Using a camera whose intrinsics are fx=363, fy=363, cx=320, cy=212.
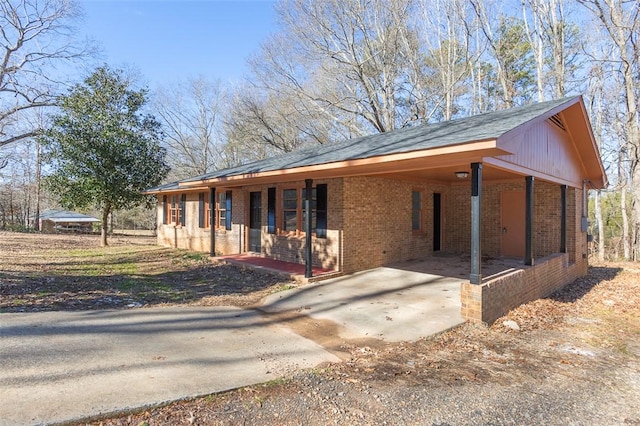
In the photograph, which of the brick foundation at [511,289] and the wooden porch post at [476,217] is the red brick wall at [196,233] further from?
the brick foundation at [511,289]

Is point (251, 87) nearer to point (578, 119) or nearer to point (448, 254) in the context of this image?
point (448, 254)

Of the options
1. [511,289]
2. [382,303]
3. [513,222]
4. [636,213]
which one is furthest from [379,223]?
[636,213]

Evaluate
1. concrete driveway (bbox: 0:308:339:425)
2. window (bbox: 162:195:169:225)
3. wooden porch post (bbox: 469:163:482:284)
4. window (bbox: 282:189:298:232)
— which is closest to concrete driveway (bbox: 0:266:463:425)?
concrete driveway (bbox: 0:308:339:425)

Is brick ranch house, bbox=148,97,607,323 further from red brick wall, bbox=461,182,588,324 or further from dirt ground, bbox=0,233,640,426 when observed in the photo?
dirt ground, bbox=0,233,640,426

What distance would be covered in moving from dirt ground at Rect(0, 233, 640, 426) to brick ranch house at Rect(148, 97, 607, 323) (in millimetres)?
846

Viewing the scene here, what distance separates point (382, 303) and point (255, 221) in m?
6.71

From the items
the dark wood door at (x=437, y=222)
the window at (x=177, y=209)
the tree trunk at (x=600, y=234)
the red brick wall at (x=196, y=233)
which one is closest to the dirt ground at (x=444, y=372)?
the dark wood door at (x=437, y=222)

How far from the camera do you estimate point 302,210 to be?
10.4 m

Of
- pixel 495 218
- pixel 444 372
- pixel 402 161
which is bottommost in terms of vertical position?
pixel 444 372

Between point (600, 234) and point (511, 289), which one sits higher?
point (600, 234)

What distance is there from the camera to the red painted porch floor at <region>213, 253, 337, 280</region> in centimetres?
904

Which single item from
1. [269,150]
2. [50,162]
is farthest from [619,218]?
[50,162]

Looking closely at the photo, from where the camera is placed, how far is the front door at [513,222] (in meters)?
11.2

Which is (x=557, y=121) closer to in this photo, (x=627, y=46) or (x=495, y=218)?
(x=495, y=218)
